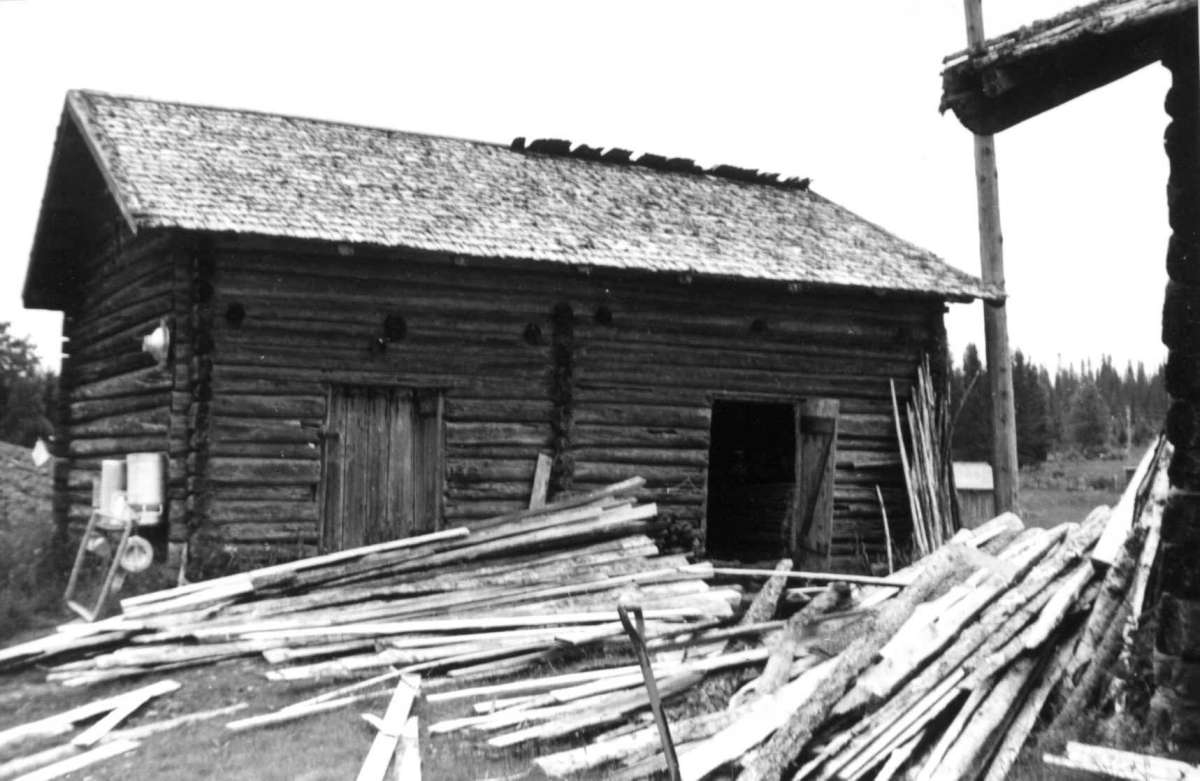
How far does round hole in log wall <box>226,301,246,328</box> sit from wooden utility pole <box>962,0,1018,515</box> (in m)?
9.71

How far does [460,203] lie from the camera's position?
44.8 ft

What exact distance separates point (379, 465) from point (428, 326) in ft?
5.57

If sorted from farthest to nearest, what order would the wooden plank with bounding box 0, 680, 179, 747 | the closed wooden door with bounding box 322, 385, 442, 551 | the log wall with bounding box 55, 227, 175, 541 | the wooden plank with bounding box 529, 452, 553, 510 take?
the wooden plank with bounding box 529, 452, 553, 510, the log wall with bounding box 55, 227, 175, 541, the closed wooden door with bounding box 322, 385, 442, 551, the wooden plank with bounding box 0, 680, 179, 747

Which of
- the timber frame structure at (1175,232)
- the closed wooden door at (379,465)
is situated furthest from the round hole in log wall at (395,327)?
the timber frame structure at (1175,232)

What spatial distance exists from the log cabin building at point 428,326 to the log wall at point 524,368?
0.09 feet

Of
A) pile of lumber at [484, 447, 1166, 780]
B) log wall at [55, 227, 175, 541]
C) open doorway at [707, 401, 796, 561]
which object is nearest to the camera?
pile of lumber at [484, 447, 1166, 780]

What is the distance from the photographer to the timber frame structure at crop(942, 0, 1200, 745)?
215 inches

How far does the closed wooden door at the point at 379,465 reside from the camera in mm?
12242

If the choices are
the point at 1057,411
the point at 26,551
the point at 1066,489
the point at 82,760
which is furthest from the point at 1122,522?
the point at 1057,411

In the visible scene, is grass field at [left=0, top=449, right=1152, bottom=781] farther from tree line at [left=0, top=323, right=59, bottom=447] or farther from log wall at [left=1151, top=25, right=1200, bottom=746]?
tree line at [left=0, top=323, right=59, bottom=447]

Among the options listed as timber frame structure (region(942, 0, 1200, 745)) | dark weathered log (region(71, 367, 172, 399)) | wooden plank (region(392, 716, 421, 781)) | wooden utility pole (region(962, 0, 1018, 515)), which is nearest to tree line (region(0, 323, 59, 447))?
dark weathered log (region(71, 367, 172, 399))

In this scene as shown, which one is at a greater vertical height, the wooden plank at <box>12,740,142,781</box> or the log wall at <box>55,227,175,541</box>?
the log wall at <box>55,227,175,541</box>

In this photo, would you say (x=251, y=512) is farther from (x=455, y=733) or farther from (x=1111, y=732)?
(x=1111, y=732)

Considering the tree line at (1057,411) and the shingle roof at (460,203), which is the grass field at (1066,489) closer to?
the tree line at (1057,411)
